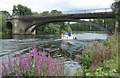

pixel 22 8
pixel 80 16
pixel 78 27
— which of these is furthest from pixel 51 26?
pixel 78 27

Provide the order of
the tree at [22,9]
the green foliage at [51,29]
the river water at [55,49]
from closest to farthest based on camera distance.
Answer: the river water at [55,49] → the green foliage at [51,29] → the tree at [22,9]

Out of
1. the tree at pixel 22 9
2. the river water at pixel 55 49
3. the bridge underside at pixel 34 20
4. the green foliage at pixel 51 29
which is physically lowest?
the river water at pixel 55 49

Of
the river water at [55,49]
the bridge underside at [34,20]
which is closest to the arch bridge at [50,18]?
the bridge underside at [34,20]

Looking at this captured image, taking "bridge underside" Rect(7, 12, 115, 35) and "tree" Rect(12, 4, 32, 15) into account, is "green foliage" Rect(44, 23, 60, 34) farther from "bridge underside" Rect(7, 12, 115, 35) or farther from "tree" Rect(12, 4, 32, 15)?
"tree" Rect(12, 4, 32, 15)

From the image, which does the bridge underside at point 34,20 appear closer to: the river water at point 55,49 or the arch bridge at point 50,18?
the arch bridge at point 50,18

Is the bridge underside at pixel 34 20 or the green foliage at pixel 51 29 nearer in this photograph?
the bridge underside at pixel 34 20

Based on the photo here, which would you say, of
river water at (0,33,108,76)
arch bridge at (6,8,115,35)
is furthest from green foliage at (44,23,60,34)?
Answer: river water at (0,33,108,76)

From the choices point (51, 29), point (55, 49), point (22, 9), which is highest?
point (22, 9)

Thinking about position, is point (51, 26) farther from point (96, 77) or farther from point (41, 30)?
point (96, 77)

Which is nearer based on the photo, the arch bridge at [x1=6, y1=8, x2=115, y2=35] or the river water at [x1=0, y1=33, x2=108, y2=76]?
the river water at [x1=0, y1=33, x2=108, y2=76]

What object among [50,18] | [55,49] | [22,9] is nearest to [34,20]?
[50,18]

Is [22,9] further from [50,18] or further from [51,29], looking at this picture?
[50,18]

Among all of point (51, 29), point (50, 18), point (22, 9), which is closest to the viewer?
point (50, 18)

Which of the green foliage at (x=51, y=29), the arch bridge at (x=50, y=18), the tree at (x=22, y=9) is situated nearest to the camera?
the arch bridge at (x=50, y=18)
